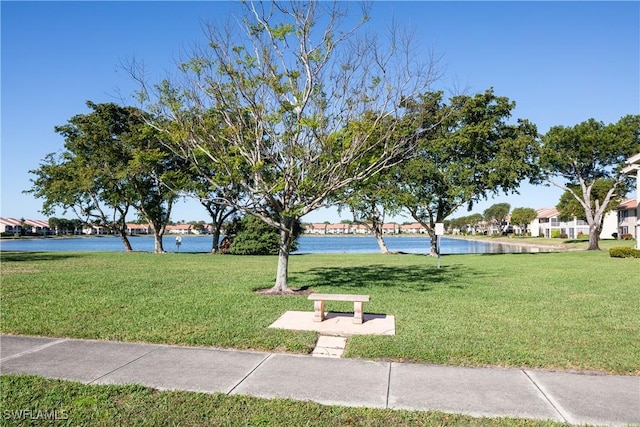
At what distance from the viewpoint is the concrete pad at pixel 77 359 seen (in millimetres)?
5148

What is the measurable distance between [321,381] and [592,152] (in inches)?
1449

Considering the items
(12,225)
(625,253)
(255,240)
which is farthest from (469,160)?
(12,225)

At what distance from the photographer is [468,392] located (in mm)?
4660

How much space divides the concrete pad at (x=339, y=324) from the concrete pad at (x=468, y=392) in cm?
172

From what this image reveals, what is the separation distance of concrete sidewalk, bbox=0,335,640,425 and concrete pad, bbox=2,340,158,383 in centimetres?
1

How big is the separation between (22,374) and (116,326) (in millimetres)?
2305

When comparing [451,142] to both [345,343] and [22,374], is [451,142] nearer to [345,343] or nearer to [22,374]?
[345,343]

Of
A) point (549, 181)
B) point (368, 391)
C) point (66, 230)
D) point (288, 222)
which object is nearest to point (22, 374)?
point (368, 391)

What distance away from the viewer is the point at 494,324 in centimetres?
777

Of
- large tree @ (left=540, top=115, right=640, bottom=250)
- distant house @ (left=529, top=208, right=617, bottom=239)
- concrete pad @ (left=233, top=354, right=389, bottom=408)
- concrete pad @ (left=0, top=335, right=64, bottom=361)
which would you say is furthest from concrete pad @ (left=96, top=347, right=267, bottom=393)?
distant house @ (left=529, top=208, right=617, bottom=239)

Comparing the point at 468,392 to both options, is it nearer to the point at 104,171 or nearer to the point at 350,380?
the point at 350,380

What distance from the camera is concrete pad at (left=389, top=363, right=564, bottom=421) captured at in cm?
425

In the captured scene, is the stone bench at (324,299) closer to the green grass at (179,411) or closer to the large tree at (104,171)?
the green grass at (179,411)

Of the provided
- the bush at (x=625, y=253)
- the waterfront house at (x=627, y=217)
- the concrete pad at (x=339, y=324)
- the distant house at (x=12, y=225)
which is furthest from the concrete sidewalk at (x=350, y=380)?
the distant house at (x=12, y=225)
